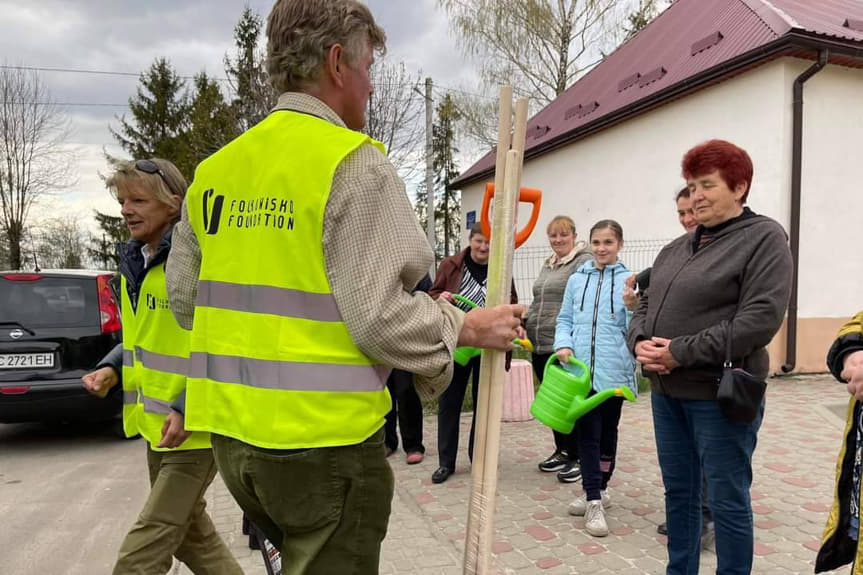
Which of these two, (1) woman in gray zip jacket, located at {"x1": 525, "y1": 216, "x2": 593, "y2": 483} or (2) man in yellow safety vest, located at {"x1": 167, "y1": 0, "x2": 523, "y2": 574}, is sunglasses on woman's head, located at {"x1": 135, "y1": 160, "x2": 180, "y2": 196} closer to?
(2) man in yellow safety vest, located at {"x1": 167, "y1": 0, "x2": 523, "y2": 574}

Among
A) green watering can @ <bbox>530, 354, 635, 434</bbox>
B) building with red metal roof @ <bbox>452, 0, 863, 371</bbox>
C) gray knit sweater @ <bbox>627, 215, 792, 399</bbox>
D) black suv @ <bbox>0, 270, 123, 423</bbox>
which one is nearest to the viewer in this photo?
gray knit sweater @ <bbox>627, 215, 792, 399</bbox>

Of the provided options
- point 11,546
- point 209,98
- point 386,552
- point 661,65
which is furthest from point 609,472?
point 209,98

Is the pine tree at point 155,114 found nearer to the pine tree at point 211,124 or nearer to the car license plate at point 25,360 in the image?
the pine tree at point 211,124

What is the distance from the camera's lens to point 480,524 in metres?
1.70

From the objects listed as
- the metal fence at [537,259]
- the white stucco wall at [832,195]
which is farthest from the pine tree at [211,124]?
the white stucco wall at [832,195]

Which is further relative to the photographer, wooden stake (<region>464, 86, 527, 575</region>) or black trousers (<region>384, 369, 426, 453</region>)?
black trousers (<region>384, 369, 426, 453</region>)

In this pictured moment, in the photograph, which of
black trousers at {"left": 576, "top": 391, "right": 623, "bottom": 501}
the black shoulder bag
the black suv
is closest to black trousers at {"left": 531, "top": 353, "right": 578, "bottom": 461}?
black trousers at {"left": 576, "top": 391, "right": 623, "bottom": 501}

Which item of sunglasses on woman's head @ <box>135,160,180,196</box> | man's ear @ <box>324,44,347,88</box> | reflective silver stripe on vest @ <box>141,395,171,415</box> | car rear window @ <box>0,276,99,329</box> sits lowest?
reflective silver stripe on vest @ <box>141,395,171,415</box>

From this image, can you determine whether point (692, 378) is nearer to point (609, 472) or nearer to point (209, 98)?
point (609, 472)

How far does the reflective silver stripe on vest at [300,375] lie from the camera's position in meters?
1.39

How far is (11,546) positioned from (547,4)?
64.9ft

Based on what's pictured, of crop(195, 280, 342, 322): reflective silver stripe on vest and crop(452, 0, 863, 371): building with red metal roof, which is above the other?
crop(452, 0, 863, 371): building with red metal roof

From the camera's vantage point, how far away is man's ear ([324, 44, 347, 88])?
1.50 metres

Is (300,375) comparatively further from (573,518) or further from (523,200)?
(573,518)
